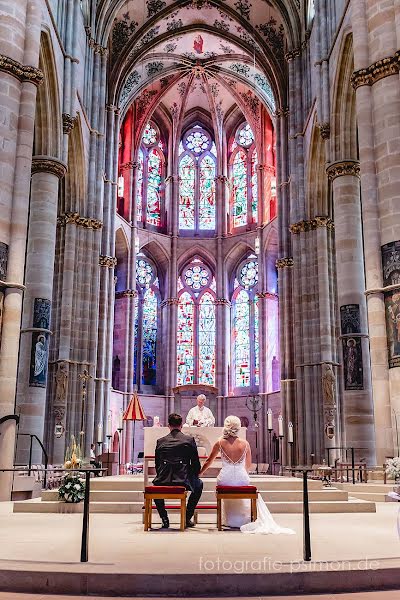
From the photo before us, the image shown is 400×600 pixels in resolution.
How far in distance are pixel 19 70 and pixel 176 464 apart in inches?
427

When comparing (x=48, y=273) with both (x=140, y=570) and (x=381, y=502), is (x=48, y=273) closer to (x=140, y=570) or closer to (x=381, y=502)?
(x=381, y=502)

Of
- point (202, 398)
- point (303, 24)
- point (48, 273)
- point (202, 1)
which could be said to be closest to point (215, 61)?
point (202, 1)

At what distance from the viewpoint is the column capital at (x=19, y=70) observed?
15.5m

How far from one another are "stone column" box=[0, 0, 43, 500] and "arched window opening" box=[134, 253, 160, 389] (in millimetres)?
21924

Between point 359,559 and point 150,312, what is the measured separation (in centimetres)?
3394

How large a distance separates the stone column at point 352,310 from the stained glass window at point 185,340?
20.5 metres

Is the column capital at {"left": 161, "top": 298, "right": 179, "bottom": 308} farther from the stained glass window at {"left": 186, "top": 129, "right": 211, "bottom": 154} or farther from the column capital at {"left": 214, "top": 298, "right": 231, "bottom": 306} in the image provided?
the stained glass window at {"left": 186, "top": 129, "right": 211, "bottom": 154}

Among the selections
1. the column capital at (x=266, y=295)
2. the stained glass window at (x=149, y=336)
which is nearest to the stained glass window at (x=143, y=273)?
the stained glass window at (x=149, y=336)

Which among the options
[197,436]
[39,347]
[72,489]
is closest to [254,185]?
[39,347]

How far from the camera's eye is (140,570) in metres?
5.49

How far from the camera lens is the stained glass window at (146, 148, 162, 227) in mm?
40781

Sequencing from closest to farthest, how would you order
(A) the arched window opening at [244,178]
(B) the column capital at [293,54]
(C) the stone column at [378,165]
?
(C) the stone column at [378,165], (B) the column capital at [293,54], (A) the arched window opening at [244,178]

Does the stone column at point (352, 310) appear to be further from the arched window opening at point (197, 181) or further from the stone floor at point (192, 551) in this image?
the arched window opening at point (197, 181)

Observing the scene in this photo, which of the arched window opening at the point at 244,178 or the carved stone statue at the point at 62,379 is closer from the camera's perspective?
the carved stone statue at the point at 62,379
